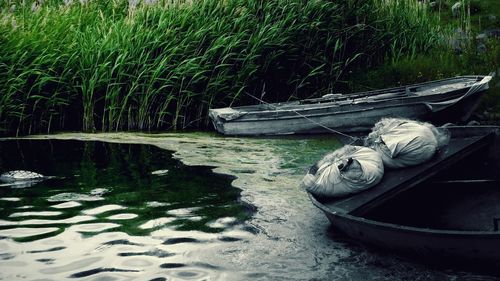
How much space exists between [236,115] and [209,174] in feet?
11.4

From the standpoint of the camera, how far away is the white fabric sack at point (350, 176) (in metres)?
5.73

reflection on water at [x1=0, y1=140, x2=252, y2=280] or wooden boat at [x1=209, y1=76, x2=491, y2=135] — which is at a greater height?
wooden boat at [x1=209, y1=76, x2=491, y2=135]

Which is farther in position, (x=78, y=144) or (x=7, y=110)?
(x=7, y=110)

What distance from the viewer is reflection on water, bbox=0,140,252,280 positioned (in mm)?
5277

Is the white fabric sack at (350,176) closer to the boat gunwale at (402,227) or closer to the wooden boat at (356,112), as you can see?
the boat gunwale at (402,227)

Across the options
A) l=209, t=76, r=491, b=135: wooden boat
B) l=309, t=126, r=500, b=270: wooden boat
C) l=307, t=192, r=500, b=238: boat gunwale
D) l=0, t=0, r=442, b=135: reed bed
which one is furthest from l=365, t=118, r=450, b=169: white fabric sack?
l=0, t=0, r=442, b=135: reed bed

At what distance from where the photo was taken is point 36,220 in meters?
6.50

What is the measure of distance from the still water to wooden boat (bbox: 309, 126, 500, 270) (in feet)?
0.53

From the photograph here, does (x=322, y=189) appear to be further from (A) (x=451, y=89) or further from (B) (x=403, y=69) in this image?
(B) (x=403, y=69)

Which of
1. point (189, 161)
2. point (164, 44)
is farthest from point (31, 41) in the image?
point (189, 161)

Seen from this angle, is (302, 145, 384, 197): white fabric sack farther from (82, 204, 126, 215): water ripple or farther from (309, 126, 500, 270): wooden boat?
(82, 204, 126, 215): water ripple

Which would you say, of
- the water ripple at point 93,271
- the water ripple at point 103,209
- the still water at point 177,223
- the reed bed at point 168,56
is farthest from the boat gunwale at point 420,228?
the reed bed at point 168,56

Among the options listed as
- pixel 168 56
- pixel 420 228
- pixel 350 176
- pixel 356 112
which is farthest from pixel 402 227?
pixel 168 56

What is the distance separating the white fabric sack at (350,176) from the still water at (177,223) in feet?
1.21
